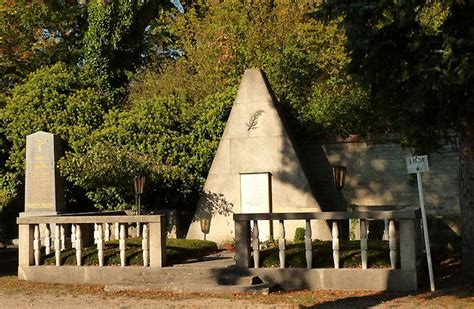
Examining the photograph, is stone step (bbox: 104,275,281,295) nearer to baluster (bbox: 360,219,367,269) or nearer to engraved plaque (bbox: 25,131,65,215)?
baluster (bbox: 360,219,367,269)

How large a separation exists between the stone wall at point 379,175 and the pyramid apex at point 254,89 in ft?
6.92

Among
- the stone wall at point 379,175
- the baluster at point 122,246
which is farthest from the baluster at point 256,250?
the stone wall at point 379,175

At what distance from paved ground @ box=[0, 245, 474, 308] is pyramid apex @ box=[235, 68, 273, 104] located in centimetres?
776

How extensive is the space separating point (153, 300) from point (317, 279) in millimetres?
3148

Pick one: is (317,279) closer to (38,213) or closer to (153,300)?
(153,300)

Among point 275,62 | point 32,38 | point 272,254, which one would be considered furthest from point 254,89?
point 32,38

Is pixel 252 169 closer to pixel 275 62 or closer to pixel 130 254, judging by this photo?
pixel 130 254

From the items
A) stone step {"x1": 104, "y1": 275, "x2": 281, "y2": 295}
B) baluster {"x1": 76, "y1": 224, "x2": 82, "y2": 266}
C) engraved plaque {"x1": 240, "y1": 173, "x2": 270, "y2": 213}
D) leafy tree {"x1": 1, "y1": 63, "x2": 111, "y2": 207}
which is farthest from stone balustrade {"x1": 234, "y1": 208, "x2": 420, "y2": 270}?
leafy tree {"x1": 1, "y1": 63, "x2": 111, "y2": 207}

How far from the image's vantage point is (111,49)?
83.5 ft

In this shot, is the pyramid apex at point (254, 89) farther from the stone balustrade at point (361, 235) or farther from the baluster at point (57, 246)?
the baluster at point (57, 246)

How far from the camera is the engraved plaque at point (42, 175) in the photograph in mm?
19031

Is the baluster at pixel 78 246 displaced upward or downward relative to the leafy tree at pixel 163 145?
downward

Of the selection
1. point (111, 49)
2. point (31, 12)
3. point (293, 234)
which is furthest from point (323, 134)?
point (31, 12)

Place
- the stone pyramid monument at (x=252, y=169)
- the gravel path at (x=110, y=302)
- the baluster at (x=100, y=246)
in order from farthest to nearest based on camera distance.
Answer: the stone pyramid monument at (x=252, y=169)
the baluster at (x=100, y=246)
the gravel path at (x=110, y=302)
